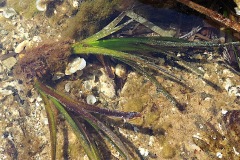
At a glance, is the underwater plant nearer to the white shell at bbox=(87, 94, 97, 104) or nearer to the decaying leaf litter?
the decaying leaf litter

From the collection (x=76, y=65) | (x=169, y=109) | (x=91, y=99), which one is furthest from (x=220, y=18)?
(x=76, y=65)

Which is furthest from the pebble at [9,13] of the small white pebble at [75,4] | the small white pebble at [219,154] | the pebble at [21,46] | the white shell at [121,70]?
the small white pebble at [219,154]

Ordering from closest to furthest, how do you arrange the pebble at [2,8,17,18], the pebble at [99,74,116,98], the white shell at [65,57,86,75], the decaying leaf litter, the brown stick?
the brown stick
the decaying leaf litter
the pebble at [99,74,116,98]
the white shell at [65,57,86,75]
the pebble at [2,8,17,18]

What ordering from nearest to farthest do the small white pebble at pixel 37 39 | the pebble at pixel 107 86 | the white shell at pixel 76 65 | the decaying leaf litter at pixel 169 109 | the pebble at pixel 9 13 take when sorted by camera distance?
the decaying leaf litter at pixel 169 109
the pebble at pixel 107 86
the white shell at pixel 76 65
the small white pebble at pixel 37 39
the pebble at pixel 9 13

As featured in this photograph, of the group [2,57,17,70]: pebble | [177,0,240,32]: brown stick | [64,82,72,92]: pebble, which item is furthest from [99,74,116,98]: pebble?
[2,57,17,70]: pebble

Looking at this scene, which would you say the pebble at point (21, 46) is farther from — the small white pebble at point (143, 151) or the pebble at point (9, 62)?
the small white pebble at point (143, 151)

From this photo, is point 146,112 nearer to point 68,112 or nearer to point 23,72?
point 68,112
